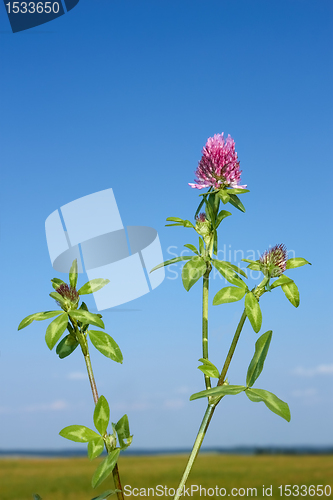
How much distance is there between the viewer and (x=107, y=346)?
110cm

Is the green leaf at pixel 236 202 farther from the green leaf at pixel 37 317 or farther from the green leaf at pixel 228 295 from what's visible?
the green leaf at pixel 37 317

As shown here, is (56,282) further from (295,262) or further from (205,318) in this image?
(295,262)

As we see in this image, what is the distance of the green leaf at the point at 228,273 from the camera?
1.18m

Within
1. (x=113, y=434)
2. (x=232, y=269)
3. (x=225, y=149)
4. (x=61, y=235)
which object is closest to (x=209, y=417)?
(x=113, y=434)

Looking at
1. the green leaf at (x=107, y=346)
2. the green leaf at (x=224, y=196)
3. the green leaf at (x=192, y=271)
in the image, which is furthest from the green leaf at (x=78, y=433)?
the green leaf at (x=224, y=196)

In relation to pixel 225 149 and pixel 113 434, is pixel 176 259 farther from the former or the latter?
pixel 113 434

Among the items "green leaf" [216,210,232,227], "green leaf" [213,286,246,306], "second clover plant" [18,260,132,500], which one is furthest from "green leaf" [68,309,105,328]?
"green leaf" [216,210,232,227]

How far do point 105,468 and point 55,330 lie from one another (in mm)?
329

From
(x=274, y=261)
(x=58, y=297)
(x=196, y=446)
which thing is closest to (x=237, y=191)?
(x=274, y=261)

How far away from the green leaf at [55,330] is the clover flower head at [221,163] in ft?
1.75

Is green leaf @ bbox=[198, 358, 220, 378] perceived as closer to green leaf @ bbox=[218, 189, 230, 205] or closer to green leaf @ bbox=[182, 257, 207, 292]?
green leaf @ bbox=[182, 257, 207, 292]

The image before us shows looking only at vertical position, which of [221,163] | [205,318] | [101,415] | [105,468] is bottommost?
[105,468]

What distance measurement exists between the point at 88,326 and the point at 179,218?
395mm

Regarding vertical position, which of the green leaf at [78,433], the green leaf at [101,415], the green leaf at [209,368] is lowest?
the green leaf at [78,433]
